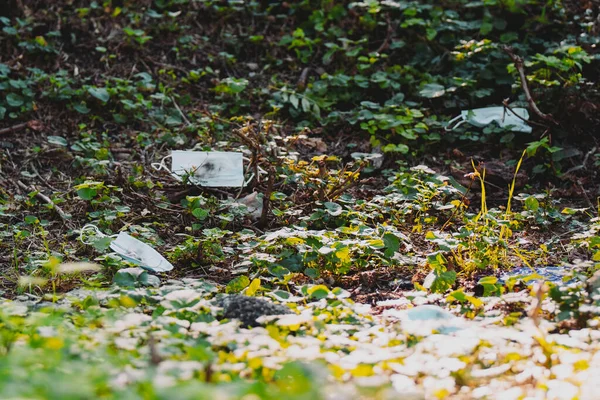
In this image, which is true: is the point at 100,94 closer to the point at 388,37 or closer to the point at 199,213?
the point at 199,213

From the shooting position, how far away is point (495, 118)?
187 inches

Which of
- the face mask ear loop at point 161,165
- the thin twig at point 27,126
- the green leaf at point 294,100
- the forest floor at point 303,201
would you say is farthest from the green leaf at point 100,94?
the green leaf at point 294,100

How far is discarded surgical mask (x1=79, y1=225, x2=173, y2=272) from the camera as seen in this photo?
322 centimetres

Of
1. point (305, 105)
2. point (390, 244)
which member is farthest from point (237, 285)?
point (305, 105)

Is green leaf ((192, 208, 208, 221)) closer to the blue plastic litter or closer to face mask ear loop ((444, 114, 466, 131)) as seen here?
the blue plastic litter

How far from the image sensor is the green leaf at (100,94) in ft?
16.0

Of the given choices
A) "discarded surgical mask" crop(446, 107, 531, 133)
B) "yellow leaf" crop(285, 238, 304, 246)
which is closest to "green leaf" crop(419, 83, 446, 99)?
"discarded surgical mask" crop(446, 107, 531, 133)

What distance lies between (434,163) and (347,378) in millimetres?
2947

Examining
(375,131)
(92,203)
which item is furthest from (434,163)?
(92,203)

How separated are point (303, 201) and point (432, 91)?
1607 mm

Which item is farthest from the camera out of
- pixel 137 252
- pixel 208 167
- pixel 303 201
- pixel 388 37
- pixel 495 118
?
pixel 388 37

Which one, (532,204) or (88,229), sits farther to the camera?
(532,204)

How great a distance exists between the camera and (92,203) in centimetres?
381

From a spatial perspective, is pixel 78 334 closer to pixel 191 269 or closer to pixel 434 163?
pixel 191 269
